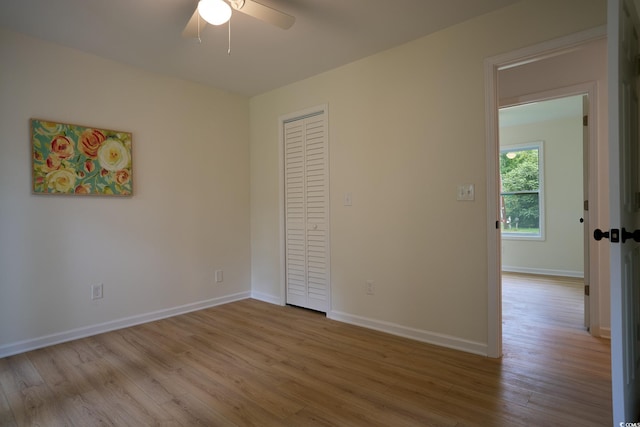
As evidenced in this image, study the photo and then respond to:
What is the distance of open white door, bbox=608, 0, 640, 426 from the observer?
139 centimetres

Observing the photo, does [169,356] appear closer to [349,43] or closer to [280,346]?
[280,346]

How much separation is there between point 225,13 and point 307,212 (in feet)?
7.01

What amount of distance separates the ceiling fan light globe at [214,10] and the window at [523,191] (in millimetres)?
5220

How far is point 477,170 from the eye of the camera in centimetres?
245

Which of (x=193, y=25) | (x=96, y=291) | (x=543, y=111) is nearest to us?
(x=193, y=25)

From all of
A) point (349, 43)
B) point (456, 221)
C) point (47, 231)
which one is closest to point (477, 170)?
point (456, 221)

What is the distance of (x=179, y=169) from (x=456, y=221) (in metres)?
2.78

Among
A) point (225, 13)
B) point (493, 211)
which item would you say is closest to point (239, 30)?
point (225, 13)

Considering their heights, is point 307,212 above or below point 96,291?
above

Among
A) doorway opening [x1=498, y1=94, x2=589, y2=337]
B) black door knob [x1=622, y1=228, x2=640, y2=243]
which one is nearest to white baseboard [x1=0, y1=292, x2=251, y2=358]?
black door knob [x1=622, y1=228, x2=640, y2=243]

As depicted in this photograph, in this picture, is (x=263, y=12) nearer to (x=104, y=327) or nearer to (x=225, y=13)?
(x=225, y=13)

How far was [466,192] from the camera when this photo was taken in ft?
8.23

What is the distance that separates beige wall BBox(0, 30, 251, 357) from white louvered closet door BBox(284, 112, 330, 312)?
0.71 meters

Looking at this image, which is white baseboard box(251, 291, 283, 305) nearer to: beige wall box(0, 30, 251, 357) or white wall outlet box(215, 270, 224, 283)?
beige wall box(0, 30, 251, 357)
